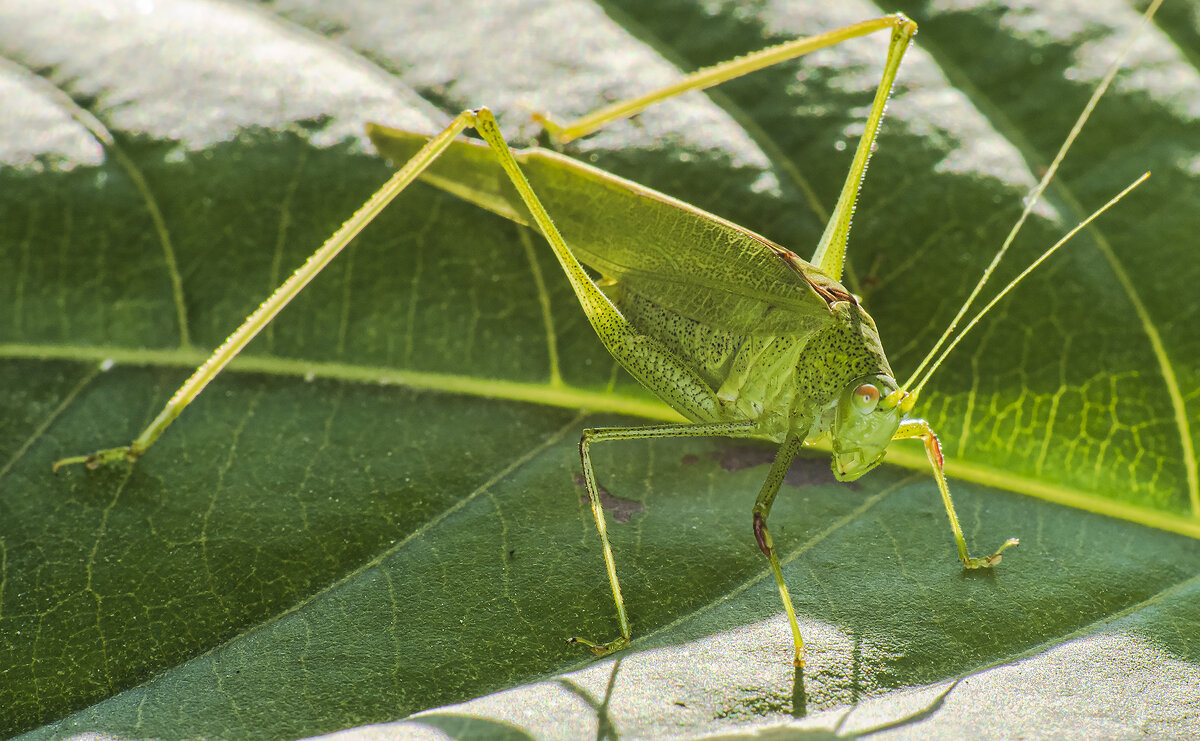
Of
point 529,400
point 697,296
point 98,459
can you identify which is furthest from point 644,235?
point 98,459

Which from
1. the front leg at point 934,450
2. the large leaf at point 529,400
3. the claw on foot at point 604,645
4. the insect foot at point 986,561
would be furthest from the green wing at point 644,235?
the claw on foot at point 604,645

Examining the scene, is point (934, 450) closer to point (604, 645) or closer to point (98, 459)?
point (604, 645)

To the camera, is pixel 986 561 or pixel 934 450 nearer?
pixel 986 561

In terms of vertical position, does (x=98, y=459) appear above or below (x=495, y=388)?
below

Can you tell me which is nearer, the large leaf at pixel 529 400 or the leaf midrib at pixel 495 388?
the large leaf at pixel 529 400

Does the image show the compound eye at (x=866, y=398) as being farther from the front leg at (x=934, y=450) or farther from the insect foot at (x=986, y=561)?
the insect foot at (x=986, y=561)

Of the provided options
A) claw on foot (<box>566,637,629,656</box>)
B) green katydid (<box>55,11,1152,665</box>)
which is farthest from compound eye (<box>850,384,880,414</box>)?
claw on foot (<box>566,637,629,656</box>)

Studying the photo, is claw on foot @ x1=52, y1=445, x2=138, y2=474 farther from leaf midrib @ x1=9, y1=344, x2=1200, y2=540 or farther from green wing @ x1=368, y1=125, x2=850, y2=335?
green wing @ x1=368, y1=125, x2=850, y2=335

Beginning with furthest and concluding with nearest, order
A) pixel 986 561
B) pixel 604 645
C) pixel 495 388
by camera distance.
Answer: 1. pixel 495 388
2. pixel 986 561
3. pixel 604 645
